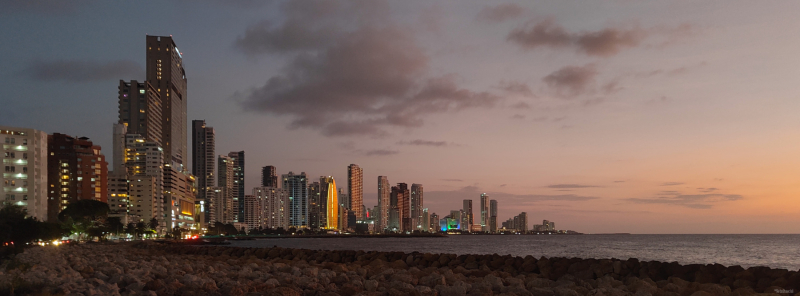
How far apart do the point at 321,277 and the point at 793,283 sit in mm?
14009

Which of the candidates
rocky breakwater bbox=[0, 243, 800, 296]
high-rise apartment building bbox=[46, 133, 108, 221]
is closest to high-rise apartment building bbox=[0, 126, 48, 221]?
high-rise apartment building bbox=[46, 133, 108, 221]

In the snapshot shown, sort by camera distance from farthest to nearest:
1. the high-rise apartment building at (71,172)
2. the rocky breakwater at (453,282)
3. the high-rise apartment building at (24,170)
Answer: the high-rise apartment building at (71,172)
the high-rise apartment building at (24,170)
the rocky breakwater at (453,282)

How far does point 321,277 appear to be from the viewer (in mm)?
17719

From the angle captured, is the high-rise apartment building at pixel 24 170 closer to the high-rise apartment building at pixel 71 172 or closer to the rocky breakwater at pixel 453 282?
the high-rise apartment building at pixel 71 172

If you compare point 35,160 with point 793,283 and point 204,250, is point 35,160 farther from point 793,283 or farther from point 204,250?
point 793,283

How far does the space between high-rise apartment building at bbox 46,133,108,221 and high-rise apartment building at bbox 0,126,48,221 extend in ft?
146

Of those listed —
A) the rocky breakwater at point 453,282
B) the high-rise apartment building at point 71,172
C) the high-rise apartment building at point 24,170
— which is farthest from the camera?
the high-rise apartment building at point 71,172

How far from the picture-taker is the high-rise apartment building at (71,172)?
572ft

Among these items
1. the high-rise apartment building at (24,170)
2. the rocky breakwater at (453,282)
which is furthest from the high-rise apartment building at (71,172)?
the rocky breakwater at (453,282)

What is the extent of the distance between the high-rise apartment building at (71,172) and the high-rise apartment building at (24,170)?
44369 millimetres

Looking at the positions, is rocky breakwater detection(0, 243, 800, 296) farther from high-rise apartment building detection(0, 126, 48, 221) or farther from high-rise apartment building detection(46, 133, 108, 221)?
high-rise apartment building detection(46, 133, 108, 221)

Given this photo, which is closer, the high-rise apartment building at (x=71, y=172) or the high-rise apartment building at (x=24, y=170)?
the high-rise apartment building at (x=24, y=170)

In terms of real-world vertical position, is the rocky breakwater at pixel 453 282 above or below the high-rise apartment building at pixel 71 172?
below

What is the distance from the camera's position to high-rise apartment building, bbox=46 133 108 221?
17438 centimetres
